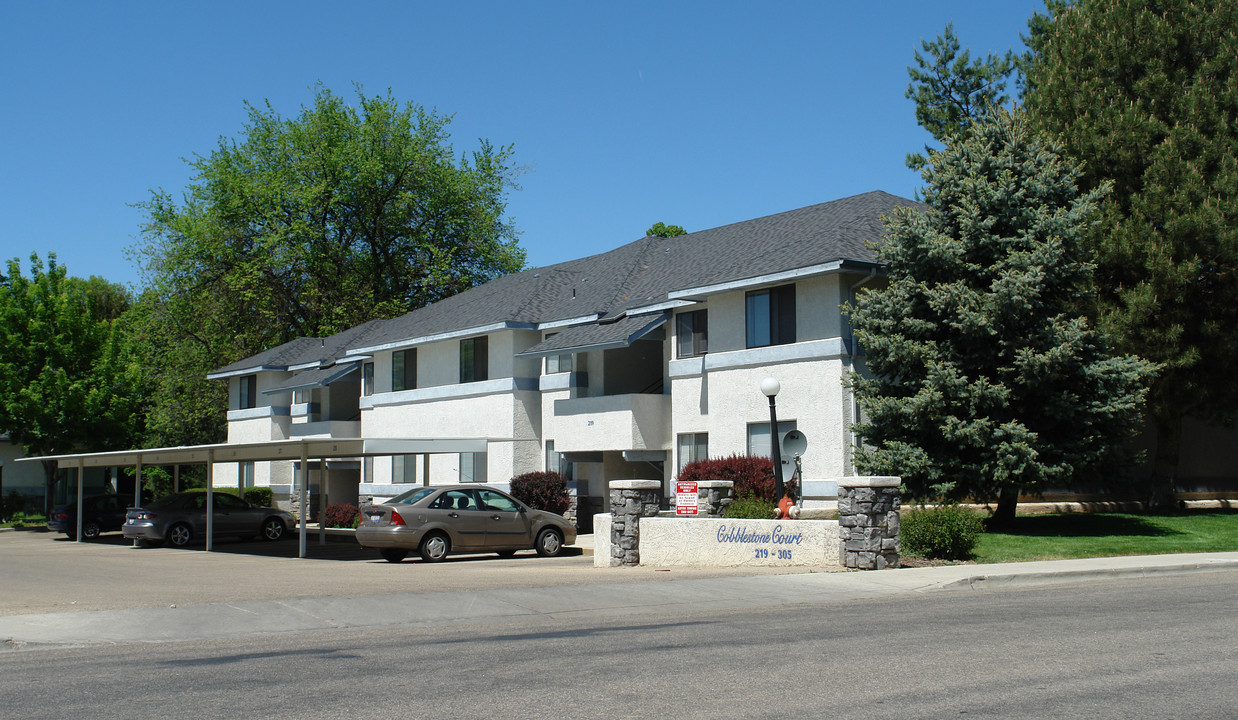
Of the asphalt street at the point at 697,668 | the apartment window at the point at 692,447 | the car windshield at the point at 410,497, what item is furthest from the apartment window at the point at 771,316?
the asphalt street at the point at 697,668

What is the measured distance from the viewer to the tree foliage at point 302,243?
5331cm

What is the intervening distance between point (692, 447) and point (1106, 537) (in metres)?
10.3

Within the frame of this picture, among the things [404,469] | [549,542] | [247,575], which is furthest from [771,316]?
[404,469]

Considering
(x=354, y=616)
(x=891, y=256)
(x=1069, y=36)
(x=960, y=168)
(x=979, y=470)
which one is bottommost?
(x=354, y=616)

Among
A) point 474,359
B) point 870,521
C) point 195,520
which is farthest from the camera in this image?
point 474,359

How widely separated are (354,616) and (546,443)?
20.6 meters

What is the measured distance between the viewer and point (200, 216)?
54906 mm

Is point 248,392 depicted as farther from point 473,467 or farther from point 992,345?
point 992,345

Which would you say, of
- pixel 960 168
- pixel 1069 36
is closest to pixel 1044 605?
pixel 960 168

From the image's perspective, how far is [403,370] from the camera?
129 feet

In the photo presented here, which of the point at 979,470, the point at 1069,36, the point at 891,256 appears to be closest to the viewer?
the point at 979,470

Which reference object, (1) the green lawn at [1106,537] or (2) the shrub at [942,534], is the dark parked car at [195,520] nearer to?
(2) the shrub at [942,534]

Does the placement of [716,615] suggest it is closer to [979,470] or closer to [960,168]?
[979,470]

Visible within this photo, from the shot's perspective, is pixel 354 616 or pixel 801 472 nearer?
pixel 354 616
